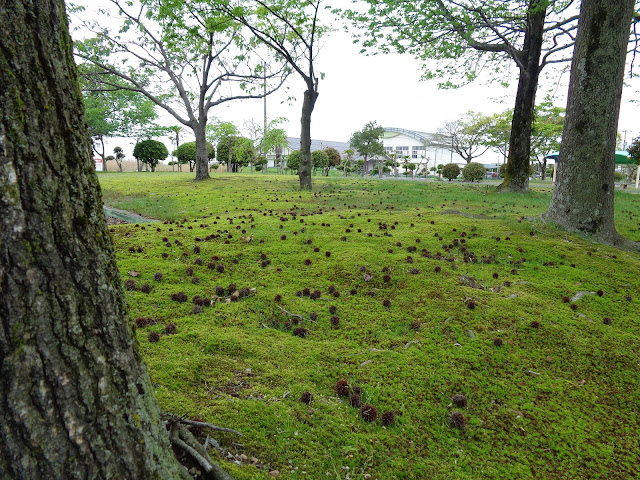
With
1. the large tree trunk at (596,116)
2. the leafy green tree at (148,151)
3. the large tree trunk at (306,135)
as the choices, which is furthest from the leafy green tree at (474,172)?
the leafy green tree at (148,151)

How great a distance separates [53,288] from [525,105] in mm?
16597

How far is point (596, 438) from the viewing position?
222cm

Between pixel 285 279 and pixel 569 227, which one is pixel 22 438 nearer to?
pixel 285 279

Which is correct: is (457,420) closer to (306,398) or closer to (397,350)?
(397,350)

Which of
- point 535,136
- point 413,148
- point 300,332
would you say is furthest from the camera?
point 413,148

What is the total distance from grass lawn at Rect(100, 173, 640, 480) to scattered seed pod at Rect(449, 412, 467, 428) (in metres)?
0.01

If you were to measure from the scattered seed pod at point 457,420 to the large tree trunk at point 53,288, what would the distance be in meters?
1.66

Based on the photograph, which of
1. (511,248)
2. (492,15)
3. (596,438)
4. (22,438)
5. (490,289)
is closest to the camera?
(22,438)

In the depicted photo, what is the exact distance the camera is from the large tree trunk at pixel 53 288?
3.68 feet

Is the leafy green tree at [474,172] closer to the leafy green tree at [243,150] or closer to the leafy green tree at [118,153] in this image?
the leafy green tree at [243,150]

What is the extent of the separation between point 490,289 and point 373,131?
157ft

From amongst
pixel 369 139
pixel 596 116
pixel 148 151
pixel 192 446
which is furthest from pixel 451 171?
pixel 192 446

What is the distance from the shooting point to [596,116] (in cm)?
646

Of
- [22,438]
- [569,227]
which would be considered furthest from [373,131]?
[22,438]
